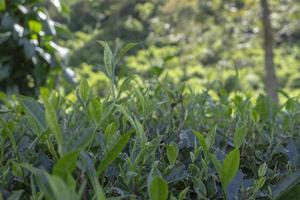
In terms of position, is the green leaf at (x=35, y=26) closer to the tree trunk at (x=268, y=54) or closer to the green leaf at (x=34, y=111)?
the green leaf at (x=34, y=111)

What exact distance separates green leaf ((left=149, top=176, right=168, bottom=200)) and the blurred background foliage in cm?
43

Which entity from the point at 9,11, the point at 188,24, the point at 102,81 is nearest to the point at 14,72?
the point at 9,11

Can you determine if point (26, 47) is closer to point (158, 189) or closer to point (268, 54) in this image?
point (158, 189)

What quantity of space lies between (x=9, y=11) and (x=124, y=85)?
2326 mm

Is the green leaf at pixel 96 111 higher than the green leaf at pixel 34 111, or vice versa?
the green leaf at pixel 34 111

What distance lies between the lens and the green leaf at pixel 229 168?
728 millimetres

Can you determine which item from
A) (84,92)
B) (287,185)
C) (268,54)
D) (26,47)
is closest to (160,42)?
(268,54)

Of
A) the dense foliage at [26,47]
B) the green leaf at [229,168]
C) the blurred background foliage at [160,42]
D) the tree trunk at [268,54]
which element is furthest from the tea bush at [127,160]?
the tree trunk at [268,54]

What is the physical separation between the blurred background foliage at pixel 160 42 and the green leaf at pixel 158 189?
1.41 feet

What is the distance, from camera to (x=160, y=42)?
13734 millimetres

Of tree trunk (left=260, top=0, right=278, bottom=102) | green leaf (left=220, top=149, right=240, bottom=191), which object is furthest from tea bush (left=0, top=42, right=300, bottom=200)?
tree trunk (left=260, top=0, right=278, bottom=102)

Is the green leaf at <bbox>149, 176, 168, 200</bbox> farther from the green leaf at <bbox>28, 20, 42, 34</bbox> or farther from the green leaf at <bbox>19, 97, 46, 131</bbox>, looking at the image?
the green leaf at <bbox>28, 20, 42, 34</bbox>

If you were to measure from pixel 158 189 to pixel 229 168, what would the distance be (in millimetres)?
137

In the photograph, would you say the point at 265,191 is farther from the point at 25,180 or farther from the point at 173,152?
the point at 25,180
